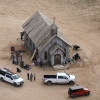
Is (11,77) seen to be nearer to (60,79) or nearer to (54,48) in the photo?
(60,79)

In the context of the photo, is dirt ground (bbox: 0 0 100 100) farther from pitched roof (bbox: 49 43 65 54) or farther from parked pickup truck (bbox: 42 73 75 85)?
pitched roof (bbox: 49 43 65 54)

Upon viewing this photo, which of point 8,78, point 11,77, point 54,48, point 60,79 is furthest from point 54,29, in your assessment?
point 8,78

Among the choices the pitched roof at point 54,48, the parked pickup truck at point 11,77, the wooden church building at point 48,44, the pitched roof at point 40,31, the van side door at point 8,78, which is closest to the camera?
the parked pickup truck at point 11,77

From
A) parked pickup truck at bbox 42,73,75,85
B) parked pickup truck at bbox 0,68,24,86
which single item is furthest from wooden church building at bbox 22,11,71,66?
parked pickup truck at bbox 0,68,24,86

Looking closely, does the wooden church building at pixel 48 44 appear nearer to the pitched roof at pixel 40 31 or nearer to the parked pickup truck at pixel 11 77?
the pitched roof at pixel 40 31

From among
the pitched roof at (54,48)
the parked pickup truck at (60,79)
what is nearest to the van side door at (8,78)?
the parked pickup truck at (60,79)
